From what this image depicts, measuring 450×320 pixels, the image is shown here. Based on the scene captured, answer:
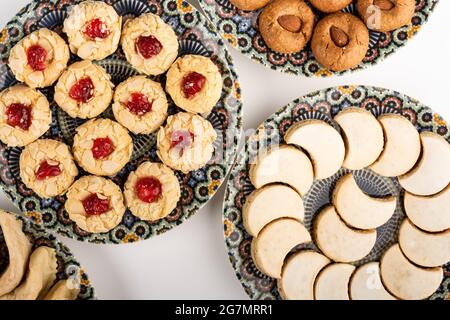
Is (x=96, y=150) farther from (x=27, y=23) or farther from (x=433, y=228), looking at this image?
(x=433, y=228)

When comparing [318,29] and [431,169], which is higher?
[318,29]

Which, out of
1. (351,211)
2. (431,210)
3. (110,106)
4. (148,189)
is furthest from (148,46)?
(431,210)

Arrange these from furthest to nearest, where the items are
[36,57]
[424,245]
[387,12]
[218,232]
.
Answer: [218,232]
[424,245]
[387,12]
[36,57]

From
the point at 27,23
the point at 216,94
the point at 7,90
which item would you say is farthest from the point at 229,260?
the point at 27,23

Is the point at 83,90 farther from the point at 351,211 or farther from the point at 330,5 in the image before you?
the point at 351,211

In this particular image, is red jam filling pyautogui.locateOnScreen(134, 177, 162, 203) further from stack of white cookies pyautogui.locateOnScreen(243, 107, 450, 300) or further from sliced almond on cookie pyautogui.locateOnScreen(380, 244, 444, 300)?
sliced almond on cookie pyautogui.locateOnScreen(380, 244, 444, 300)

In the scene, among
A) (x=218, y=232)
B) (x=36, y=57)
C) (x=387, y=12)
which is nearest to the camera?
(x=36, y=57)
